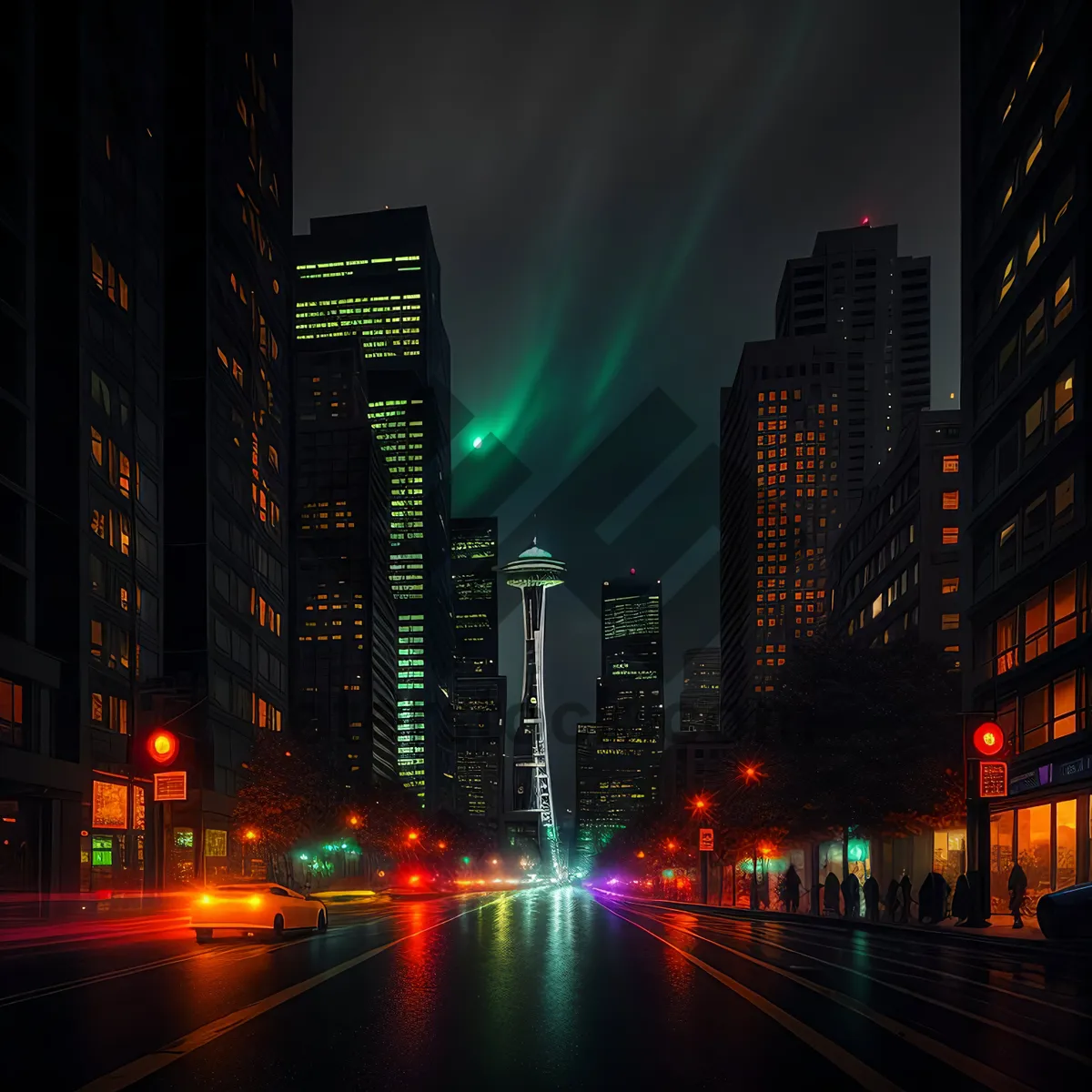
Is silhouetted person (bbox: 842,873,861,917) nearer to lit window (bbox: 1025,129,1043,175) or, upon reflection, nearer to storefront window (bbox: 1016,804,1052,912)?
storefront window (bbox: 1016,804,1052,912)

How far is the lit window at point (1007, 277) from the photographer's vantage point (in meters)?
44.2

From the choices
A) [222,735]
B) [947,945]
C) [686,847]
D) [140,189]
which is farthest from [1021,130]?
[686,847]

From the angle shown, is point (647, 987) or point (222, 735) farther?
point (222, 735)

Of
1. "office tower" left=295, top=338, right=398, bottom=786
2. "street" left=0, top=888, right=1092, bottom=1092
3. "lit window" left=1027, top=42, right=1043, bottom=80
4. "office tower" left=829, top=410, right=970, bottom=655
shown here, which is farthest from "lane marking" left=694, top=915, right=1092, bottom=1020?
"office tower" left=295, top=338, right=398, bottom=786

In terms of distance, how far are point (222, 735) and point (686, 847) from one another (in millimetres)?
41174

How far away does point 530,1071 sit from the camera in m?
8.72

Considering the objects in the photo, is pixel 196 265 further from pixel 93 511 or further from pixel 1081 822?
pixel 1081 822

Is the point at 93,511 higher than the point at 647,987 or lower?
higher

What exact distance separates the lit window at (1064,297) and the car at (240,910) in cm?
2954

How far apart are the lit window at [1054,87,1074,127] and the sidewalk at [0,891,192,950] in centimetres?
3671

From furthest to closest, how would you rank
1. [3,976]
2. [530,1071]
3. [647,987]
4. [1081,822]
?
[1081,822] < [3,976] < [647,987] < [530,1071]

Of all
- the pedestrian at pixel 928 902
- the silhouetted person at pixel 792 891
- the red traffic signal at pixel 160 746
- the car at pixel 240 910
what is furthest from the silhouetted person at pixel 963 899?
the red traffic signal at pixel 160 746

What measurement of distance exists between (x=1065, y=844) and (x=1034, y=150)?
77.9ft

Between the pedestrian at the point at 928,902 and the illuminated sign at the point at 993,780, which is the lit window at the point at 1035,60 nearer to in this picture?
the illuminated sign at the point at 993,780
